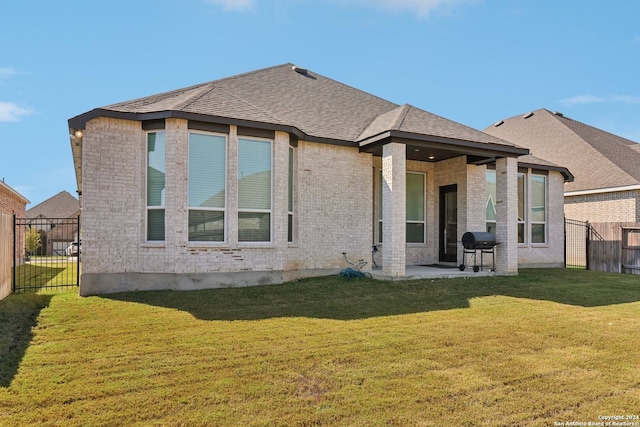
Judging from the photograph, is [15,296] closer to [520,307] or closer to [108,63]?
[108,63]

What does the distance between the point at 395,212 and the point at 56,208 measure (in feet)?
155

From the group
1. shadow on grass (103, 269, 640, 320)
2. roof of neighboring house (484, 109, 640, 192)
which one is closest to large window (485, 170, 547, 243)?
shadow on grass (103, 269, 640, 320)

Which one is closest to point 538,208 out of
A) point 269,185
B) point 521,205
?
point 521,205

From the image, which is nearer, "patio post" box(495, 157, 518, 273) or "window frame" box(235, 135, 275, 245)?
"window frame" box(235, 135, 275, 245)

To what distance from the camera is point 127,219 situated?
877cm

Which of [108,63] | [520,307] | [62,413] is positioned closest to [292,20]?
[108,63]

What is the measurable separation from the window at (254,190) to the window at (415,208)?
542 cm

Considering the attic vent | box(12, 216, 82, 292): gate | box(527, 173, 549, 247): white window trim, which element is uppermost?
the attic vent

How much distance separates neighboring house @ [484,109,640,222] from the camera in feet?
56.2

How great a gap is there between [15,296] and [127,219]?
291 cm

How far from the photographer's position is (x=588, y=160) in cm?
1934

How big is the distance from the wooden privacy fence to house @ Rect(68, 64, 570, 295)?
5.12 metres

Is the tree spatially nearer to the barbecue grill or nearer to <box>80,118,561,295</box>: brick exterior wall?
<box>80,118,561,295</box>: brick exterior wall

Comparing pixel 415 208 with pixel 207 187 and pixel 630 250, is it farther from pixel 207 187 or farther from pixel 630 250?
pixel 630 250
